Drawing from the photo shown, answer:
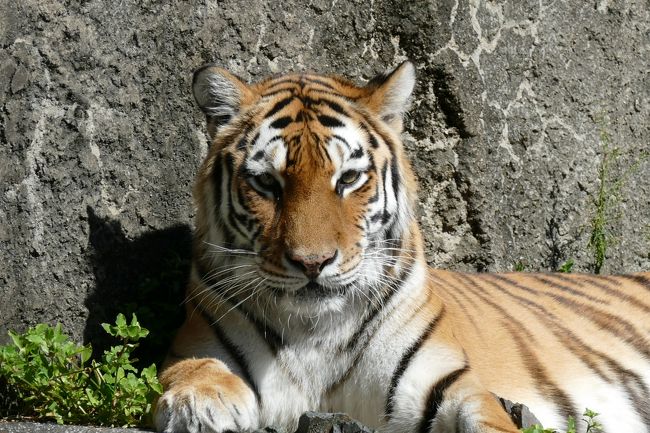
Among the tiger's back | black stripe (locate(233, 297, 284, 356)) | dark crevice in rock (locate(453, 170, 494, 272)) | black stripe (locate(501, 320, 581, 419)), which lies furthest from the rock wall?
black stripe (locate(501, 320, 581, 419))

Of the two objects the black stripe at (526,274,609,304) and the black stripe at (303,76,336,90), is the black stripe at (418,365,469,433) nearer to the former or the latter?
the black stripe at (303,76,336,90)

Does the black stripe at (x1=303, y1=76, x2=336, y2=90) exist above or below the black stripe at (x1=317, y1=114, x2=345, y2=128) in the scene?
above

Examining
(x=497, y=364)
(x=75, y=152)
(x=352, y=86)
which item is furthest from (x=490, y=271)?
(x=75, y=152)

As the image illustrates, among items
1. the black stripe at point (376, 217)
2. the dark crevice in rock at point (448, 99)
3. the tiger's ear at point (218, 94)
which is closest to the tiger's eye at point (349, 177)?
the black stripe at point (376, 217)

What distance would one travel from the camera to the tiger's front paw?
112 inches

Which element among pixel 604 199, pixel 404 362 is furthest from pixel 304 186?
pixel 604 199

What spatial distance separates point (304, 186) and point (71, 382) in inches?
37.9

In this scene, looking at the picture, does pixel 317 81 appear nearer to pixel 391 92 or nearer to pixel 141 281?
pixel 391 92

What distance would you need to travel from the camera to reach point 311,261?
118 inches

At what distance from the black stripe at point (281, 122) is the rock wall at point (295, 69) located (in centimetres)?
70

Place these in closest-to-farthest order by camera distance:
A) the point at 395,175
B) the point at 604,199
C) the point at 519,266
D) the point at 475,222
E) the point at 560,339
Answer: the point at 395,175 < the point at 560,339 < the point at 475,222 < the point at 519,266 < the point at 604,199

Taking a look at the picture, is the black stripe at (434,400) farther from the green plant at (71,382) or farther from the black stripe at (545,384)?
the green plant at (71,382)

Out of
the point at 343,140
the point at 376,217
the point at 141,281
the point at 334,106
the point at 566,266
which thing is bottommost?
the point at 141,281

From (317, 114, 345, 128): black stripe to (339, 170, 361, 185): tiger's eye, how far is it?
0.18 meters
